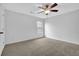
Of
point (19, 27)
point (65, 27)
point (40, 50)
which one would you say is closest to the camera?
point (40, 50)

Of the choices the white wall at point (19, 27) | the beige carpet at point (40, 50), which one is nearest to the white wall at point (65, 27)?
the beige carpet at point (40, 50)

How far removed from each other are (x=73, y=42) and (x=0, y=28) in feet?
14.4

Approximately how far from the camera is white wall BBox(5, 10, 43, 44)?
4938 millimetres

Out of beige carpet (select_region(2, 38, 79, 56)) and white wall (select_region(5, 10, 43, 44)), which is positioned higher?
white wall (select_region(5, 10, 43, 44))

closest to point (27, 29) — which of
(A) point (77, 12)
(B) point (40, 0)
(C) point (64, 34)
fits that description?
(C) point (64, 34)

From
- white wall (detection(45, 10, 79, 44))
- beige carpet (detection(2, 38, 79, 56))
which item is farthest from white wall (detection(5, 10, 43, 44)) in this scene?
white wall (detection(45, 10, 79, 44))

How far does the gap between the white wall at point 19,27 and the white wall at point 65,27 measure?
65.9 inches

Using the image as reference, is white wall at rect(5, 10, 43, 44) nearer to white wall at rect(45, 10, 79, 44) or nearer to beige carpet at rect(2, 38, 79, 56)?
beige carpet at rect(2, 38, 79, 56)

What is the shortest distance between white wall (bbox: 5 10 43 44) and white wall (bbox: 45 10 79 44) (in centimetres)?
167

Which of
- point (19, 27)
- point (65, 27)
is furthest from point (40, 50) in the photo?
point (65, 27)

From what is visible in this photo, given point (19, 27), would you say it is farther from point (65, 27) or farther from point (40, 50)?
point (65, 27)

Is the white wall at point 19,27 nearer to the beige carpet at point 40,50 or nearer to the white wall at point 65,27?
the beige carpet at point 40,50

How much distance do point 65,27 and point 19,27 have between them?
332 centimetres

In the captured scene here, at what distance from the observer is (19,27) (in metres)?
5.66
